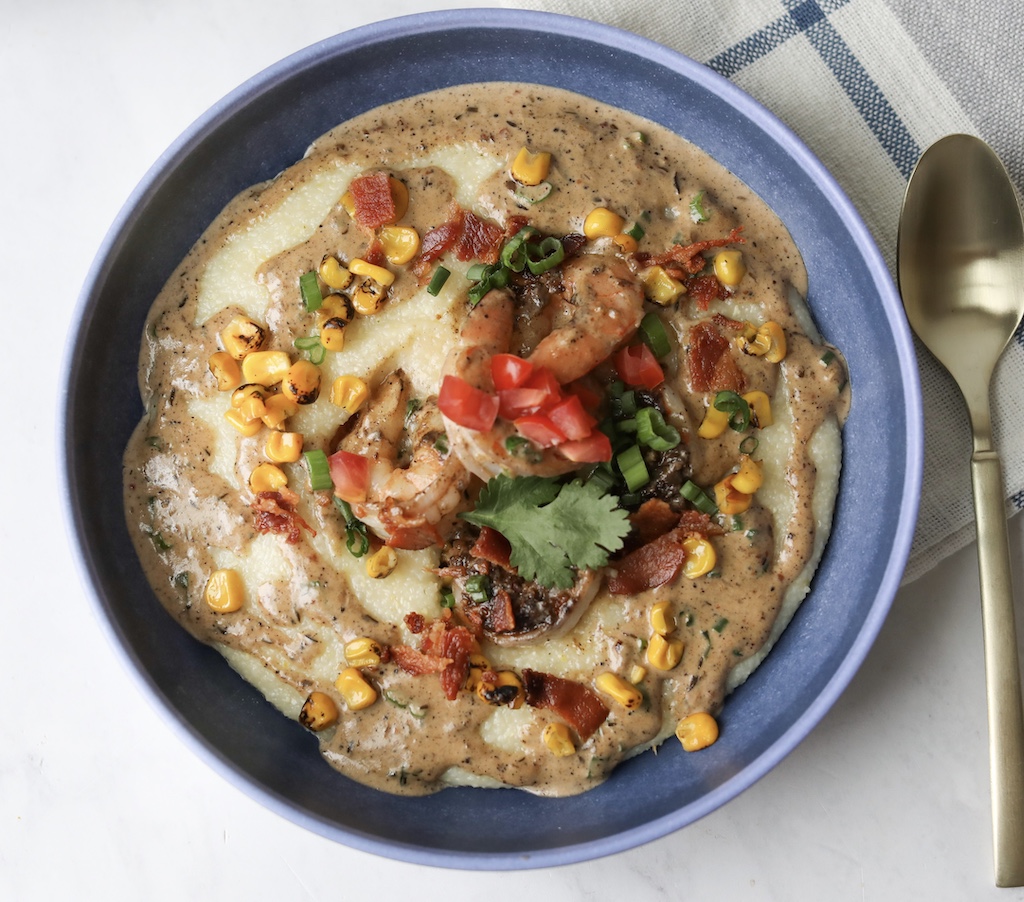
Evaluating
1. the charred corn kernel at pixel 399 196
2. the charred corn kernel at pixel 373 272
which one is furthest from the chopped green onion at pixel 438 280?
the charred corn kernel at pixel 399 196

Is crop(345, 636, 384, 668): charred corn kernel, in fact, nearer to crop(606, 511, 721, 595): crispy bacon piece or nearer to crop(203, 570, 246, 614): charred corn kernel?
crop(203, 570, 246, 614): charred corn kernel

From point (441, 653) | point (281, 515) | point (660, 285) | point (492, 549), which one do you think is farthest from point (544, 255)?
point (441, 653)

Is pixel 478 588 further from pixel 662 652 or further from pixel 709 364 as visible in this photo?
pixel 709 364

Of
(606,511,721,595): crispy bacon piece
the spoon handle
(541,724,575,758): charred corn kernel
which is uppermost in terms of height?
(606,511,721,595): crispy bacon piece

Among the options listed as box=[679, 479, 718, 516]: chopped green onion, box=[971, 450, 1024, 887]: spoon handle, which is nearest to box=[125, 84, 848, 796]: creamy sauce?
box=[679, 479, 718, 516]: chopped green onion

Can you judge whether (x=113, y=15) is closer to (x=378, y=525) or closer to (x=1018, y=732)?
(x=378, y=525)

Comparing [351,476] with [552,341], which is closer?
[552,341]
